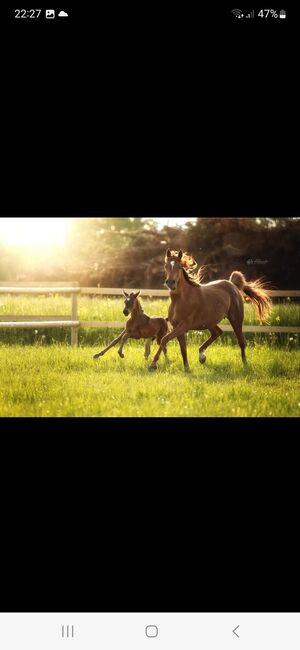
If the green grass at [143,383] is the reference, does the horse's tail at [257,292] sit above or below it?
above

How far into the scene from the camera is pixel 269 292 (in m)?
7.36

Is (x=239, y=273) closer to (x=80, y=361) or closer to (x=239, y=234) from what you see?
(x=239, y=234)

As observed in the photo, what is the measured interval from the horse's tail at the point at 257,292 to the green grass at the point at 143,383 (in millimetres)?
423

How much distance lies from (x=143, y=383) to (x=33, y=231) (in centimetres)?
188

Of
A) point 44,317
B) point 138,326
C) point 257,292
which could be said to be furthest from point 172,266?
point 44,317

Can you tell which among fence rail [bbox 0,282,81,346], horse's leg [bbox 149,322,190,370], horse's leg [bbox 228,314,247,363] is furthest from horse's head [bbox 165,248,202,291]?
fence rail [bbox 0,282,81,346]

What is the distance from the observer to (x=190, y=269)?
24.0 feet

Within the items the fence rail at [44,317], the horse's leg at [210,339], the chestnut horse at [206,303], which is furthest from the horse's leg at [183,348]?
the fence rail at [44,317]

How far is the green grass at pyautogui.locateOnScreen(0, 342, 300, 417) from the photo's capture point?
6.22 m

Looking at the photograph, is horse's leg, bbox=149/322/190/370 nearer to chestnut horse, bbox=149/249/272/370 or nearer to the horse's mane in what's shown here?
chestnut horse, bbox=149/249/272/370

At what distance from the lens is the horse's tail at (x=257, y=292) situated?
744 centimetres

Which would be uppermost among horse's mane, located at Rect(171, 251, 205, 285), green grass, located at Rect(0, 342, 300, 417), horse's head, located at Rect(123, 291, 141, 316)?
horse's mane, located at Rect(171, 251, 205, 285)
